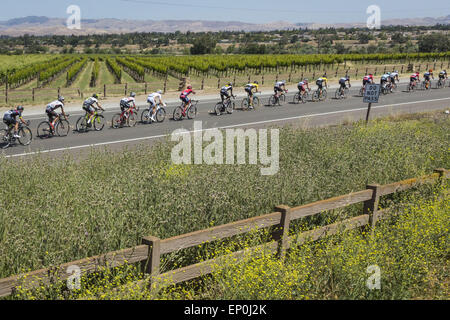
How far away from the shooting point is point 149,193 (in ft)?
22.4

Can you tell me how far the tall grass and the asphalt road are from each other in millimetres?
3411

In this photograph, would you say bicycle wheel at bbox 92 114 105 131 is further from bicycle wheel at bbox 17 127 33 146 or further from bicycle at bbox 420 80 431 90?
bicycle at bbox 420 80 431 90

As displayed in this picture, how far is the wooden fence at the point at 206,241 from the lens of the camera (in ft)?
13.6

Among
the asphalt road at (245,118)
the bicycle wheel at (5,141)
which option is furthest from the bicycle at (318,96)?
the bicycle wheel at (5,141)

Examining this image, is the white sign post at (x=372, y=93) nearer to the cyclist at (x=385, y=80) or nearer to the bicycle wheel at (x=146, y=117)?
the bicycle wheel at (x=146, y=117)

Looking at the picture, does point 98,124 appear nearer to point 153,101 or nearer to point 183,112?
point 153,101

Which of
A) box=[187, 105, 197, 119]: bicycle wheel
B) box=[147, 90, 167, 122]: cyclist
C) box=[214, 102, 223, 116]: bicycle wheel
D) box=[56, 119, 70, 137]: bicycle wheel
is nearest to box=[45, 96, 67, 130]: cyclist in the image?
box=[56, 119, 70, 137]: bicycle wheel

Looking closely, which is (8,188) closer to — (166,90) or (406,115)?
(406,115)

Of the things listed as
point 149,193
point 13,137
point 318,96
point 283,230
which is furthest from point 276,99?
point 283,230

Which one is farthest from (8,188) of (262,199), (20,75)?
(20,75)

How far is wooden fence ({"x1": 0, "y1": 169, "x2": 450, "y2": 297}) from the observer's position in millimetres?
4160

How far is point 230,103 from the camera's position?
989 inches

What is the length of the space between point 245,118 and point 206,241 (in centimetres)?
1899

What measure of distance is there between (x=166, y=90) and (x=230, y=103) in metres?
12.1
